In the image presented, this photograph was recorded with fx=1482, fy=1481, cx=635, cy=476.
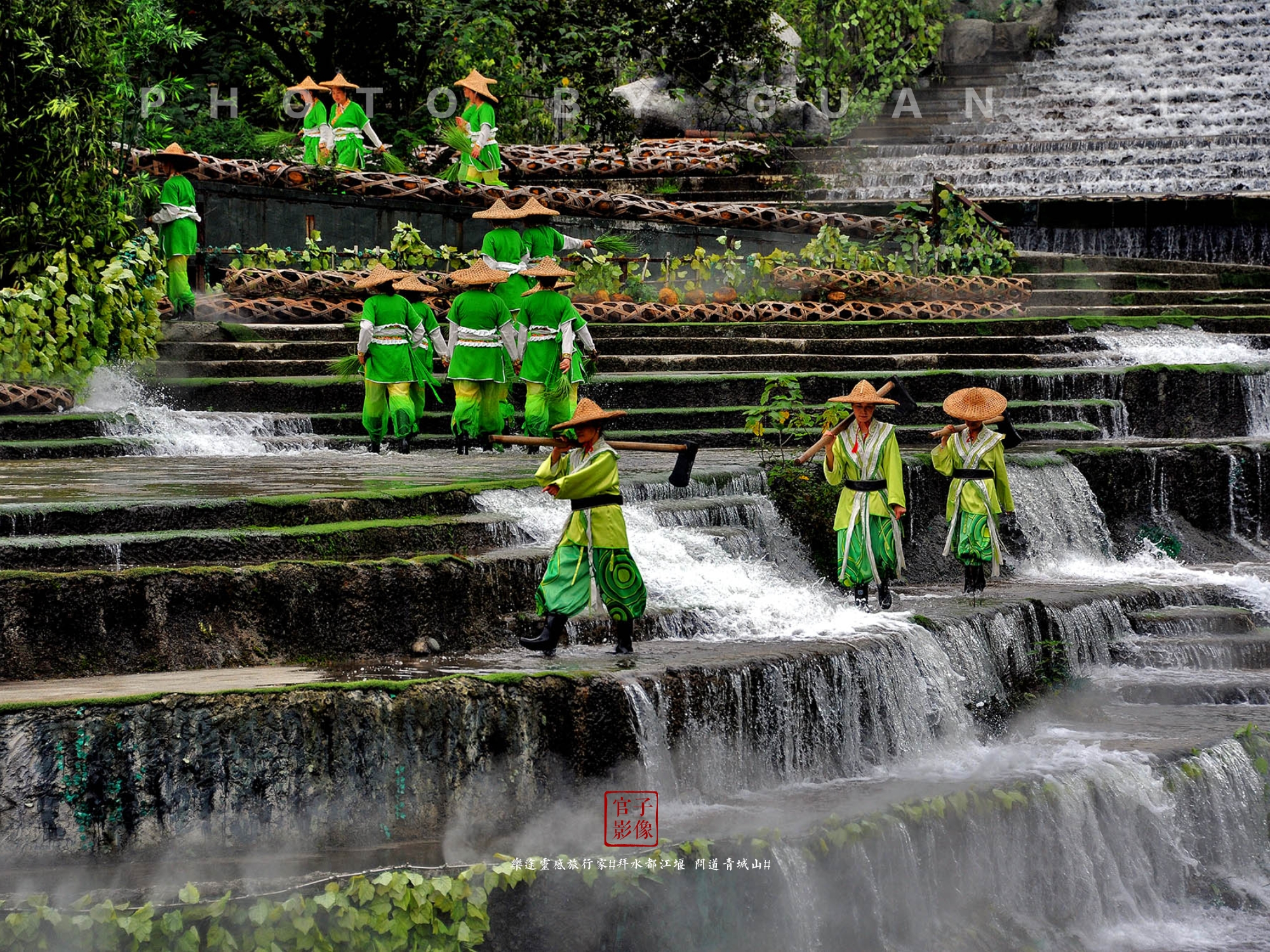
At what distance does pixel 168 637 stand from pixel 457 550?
193 centimetres

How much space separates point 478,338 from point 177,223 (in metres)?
4.33

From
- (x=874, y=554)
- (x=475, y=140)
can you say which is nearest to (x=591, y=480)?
(x=874, y=554)

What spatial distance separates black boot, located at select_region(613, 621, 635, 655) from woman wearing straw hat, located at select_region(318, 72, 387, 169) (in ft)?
40.4

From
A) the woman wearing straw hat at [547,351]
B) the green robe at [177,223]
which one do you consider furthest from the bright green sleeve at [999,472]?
the green robe at [177,223]

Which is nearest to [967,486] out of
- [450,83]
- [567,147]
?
[567,147]

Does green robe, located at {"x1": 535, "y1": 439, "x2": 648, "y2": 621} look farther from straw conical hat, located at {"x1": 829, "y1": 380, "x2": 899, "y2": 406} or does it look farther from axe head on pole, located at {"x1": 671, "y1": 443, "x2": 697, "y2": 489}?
straw conical hat, located at {"x1": 829, "y1": 380, "x2": 899, "y2": 406}

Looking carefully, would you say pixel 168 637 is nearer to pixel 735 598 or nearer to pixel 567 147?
pixel 735 598

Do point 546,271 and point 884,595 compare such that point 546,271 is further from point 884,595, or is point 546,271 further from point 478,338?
point 884,595

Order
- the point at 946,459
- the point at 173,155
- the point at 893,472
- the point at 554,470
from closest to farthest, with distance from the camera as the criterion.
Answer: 1. the point at 554,470
2. the point at 893,472
3. the point at 946,459
4. the point at 173,155

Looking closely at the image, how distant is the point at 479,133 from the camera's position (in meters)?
18.2

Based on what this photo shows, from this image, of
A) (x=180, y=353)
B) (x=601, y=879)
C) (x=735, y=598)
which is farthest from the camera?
(x=180, y=353)

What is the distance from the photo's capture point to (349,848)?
20.2ft

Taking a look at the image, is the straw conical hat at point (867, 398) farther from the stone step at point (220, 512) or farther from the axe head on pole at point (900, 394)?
the stone step at point (220, 512)

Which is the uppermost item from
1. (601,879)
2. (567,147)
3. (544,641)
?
(567,147)
